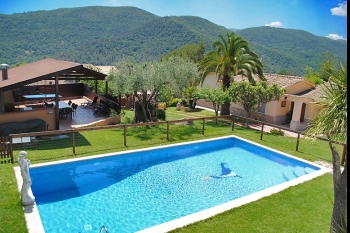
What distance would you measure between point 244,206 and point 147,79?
1052 centimetres

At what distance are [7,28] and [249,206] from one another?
331ft

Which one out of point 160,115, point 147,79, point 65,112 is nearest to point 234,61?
point 160,115

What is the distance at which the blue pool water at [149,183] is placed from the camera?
9.14m

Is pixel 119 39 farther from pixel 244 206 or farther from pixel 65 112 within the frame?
pixel 244 206

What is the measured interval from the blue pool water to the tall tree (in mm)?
4436

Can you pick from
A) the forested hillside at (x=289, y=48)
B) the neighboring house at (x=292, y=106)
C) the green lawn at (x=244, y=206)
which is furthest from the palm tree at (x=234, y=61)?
the forested hillside at (x=289, y=48)

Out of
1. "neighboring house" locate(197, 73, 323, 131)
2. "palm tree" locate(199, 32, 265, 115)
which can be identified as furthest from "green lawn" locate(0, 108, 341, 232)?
"palm tree" locate(199, 32, 265, 115)

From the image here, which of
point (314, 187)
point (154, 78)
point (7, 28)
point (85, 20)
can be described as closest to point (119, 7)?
point (85, 20)

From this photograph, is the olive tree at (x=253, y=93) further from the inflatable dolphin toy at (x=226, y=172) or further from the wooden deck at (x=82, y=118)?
the wooden deck at (x=82, y=118)

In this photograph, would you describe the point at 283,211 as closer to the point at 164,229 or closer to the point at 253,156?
the point at 164,229

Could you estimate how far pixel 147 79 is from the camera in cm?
1731

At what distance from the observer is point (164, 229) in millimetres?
7418

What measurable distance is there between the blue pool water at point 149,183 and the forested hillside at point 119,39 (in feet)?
252

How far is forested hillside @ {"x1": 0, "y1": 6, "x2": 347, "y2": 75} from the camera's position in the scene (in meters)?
91.6
